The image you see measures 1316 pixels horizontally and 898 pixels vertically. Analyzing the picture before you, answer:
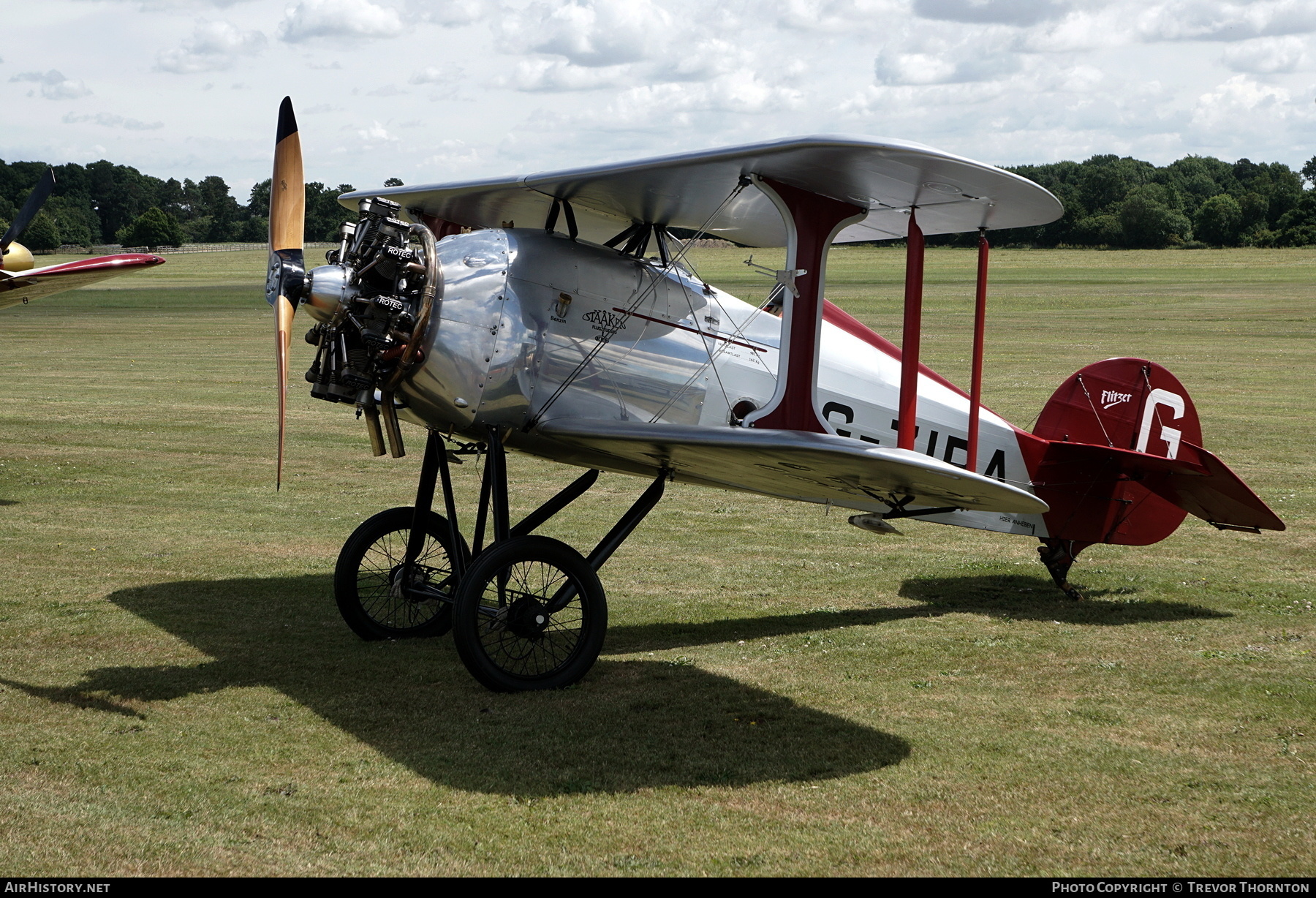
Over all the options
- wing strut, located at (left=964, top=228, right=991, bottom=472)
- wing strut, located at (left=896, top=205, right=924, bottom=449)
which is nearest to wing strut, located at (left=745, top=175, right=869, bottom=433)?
wing strut, located at (left=896, top=205, right=924, bottom=449)

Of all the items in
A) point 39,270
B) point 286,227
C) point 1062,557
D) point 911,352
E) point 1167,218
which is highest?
point 1167,218

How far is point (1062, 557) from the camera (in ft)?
30.4

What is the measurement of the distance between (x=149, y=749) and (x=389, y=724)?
3.90 feet

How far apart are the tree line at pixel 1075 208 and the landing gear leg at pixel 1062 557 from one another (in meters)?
65.1

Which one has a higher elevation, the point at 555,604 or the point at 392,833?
the point at 555,604

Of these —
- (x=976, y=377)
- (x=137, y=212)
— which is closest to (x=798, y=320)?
(x=976, y=377)

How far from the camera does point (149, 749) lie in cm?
590

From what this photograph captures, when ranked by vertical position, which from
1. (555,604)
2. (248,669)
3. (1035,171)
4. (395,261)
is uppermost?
(1035,171)

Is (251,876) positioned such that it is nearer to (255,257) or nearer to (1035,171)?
(255,257)

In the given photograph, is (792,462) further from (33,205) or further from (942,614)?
(33,205)

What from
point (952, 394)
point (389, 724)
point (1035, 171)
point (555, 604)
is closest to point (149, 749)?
point (389, 724)

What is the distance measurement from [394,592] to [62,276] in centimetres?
1197

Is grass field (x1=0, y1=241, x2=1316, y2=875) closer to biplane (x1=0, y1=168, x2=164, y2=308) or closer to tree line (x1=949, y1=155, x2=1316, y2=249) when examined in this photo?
biplane (x1=0, y1=168, x2=164, y2=308)

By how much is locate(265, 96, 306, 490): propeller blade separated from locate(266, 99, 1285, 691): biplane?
0.05ft
